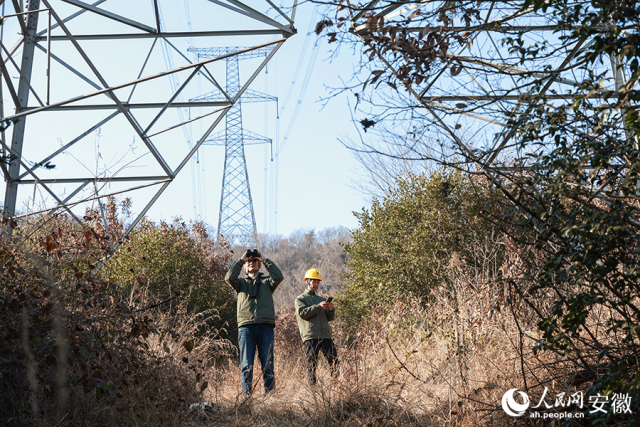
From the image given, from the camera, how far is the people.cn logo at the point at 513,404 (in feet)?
13.8

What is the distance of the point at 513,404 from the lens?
434cm

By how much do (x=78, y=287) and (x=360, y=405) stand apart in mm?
2841

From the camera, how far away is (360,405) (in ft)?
16.7

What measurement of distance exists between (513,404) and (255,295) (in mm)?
3372

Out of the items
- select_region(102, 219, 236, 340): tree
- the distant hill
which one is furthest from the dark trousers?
the distant hill

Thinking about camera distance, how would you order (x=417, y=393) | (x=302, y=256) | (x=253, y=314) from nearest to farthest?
(x=417, y=393) < (x=253, y=314) < (x=302, y=256)

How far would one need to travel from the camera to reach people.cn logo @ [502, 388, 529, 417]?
4.21 meters

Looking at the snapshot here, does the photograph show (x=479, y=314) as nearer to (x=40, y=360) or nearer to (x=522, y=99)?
(x=522, y=99)

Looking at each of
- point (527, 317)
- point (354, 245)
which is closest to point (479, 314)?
point (527, 317)

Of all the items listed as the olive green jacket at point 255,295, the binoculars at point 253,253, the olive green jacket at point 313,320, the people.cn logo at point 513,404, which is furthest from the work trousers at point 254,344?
the people.cn logo at point 513,404

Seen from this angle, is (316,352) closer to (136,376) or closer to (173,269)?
(136,376)

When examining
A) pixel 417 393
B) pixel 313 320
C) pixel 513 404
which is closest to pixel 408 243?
pixel 313 320

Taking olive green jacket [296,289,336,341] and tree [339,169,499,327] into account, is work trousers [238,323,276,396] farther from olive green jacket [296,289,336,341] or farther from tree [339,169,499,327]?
tree [339,169,499,327]

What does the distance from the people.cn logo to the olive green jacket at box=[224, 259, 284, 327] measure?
297cm
